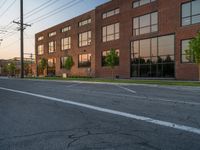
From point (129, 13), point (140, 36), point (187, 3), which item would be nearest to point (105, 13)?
point (129, 13)

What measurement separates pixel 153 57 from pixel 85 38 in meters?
19.1

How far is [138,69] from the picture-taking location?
37469 mm

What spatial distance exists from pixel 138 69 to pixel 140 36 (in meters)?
4.65

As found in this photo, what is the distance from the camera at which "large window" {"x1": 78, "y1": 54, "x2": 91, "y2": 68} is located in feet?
161

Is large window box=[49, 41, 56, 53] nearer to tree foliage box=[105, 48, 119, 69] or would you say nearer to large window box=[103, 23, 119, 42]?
large window box=[103, 23, 119, 42]

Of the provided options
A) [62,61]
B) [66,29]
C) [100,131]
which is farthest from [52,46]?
[100,131]

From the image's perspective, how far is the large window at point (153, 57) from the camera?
3288cm

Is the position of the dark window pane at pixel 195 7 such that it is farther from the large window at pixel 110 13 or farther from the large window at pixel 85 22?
the large window at pixel 85 22

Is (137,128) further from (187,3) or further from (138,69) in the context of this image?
(138,69)

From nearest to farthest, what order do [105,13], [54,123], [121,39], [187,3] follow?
[54,123], [187,3], [121,39], [105,13]

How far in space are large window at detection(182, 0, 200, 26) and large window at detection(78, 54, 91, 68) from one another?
2178 centimetres

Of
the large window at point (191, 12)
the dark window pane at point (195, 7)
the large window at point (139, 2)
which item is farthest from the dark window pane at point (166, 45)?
the large window at point (139, 2)

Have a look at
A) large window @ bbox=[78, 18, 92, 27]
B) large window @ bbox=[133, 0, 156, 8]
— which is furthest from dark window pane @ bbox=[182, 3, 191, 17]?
large window @ bbox=[78, 18, 92, 27]

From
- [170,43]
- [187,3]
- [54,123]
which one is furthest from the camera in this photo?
[170,43]
